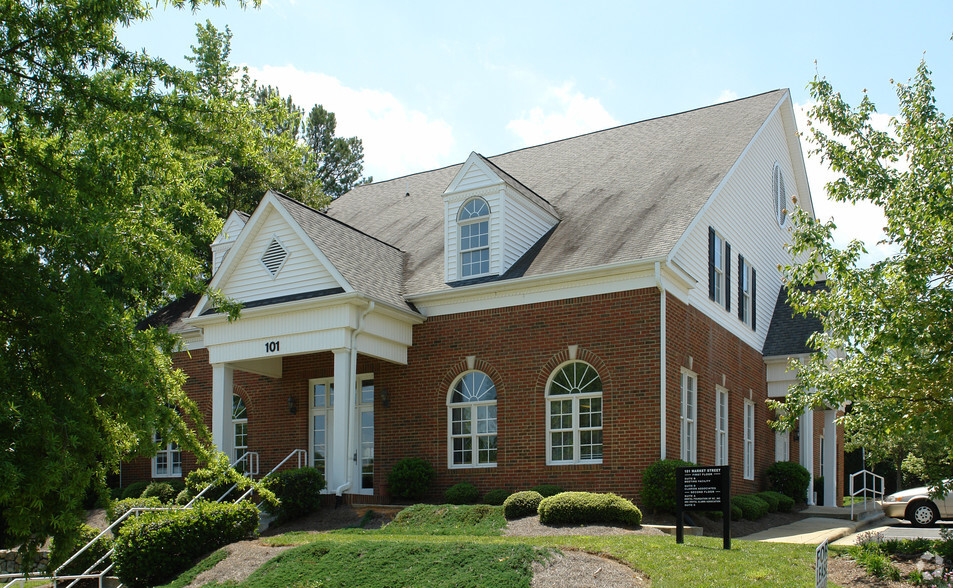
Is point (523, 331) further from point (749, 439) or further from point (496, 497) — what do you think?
point (749, 439)

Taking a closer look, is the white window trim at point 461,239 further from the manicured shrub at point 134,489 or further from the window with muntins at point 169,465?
the manicured shrub at point 134,489

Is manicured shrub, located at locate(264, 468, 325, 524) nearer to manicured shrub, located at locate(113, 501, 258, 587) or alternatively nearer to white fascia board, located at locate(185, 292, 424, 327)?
manicured shrub, located at locate(113, 501, 258, 587)

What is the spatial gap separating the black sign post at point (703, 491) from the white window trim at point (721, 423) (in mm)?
8269

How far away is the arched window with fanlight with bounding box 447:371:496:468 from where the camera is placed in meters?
19.9

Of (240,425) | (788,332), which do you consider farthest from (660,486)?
(240,425)

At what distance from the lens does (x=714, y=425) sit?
69.7 ft


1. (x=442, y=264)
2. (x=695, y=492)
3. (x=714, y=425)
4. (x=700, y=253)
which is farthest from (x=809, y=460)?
(x=695, y=492)

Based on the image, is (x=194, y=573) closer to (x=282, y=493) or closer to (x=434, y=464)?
(x=282, y=493)

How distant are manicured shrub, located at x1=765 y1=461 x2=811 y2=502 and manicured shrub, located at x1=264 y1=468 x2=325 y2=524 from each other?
12.0 meters

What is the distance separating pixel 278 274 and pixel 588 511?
9065mm

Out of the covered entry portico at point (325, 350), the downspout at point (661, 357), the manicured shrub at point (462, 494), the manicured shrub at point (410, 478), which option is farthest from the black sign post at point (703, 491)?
the covered entry portico at point (325, 350)

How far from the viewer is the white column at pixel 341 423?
1891 cm

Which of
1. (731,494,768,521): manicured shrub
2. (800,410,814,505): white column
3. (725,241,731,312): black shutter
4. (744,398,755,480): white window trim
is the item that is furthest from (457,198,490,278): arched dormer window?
(800,410,814,505): white column

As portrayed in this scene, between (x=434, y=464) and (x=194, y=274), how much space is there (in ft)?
32.8
